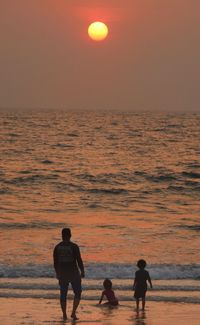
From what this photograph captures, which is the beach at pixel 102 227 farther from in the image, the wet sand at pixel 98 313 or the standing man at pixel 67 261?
the standing man at pixel 67 261

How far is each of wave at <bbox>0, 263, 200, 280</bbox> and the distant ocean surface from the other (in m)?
0.03

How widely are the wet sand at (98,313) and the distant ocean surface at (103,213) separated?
92 centimetres

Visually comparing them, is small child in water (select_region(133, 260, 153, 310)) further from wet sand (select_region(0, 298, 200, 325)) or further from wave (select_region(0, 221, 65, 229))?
wave (select_region(0, 221, 65, 229))

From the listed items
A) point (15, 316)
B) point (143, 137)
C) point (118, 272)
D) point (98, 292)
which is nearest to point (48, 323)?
point (15, 316)

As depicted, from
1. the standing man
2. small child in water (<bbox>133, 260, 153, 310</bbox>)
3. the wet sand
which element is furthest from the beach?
the standing man

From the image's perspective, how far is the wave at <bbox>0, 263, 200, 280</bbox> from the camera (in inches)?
740

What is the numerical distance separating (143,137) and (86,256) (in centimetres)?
7098

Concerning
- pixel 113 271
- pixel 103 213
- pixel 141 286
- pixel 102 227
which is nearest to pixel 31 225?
pixel 102 227

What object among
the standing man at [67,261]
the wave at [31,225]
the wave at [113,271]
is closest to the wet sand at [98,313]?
the standing man at [67,261]

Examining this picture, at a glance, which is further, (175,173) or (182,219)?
(175,173)

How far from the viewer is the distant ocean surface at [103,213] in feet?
62.5

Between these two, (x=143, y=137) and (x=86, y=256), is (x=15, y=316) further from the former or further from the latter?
(x=143, y=137)

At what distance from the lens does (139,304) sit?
14.8 metres

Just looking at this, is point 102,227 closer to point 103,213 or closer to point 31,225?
point 31,225
